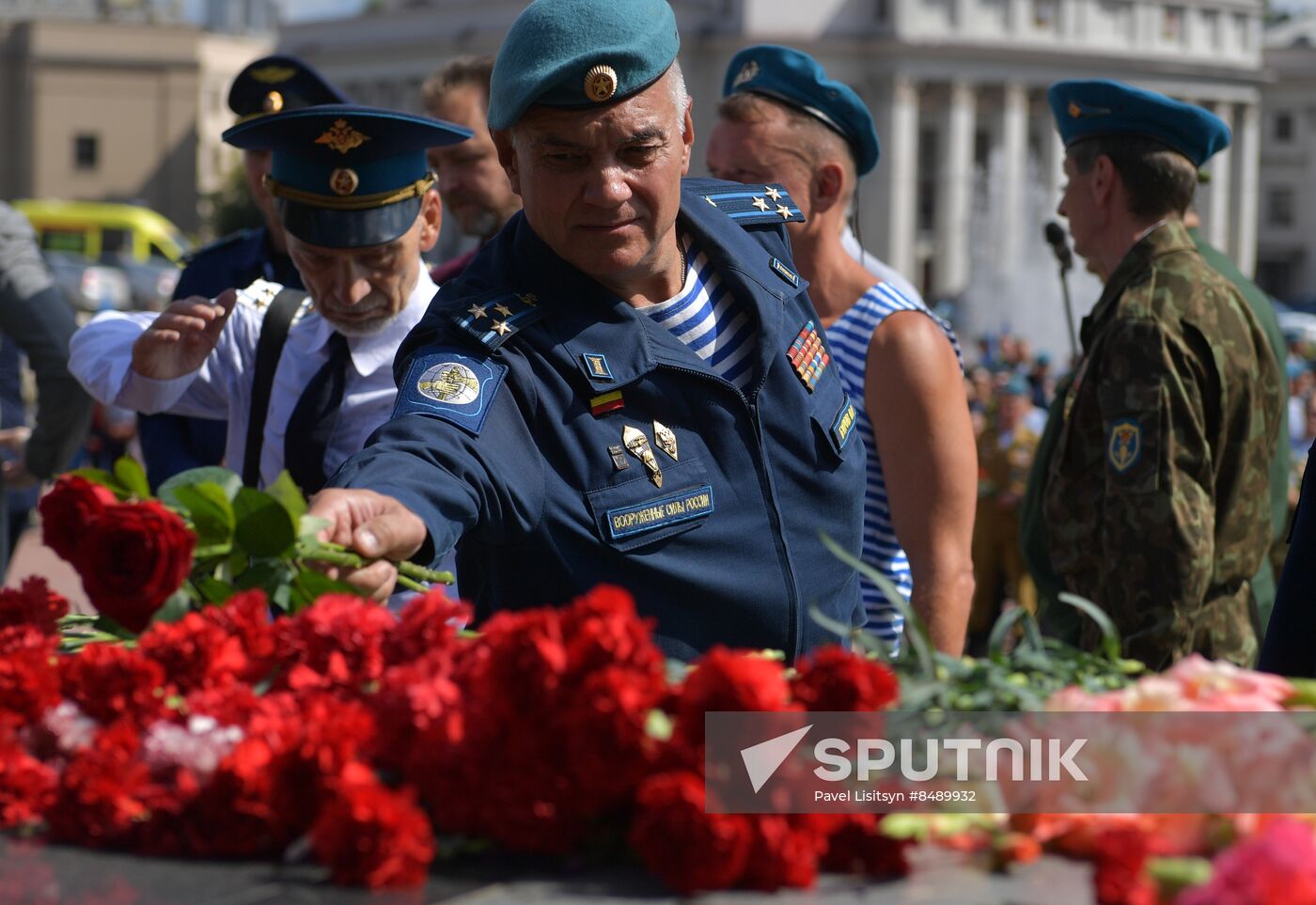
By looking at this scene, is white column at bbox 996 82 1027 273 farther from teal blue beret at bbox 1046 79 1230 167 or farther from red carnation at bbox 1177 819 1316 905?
red carnation at bbox 1177 819 1316 905

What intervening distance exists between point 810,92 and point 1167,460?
3.82 feet

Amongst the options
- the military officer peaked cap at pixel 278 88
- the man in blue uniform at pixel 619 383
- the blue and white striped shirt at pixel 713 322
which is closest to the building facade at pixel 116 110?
the military officer peaked cap at pixel 278 88

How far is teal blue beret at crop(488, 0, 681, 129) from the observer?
2539 mm

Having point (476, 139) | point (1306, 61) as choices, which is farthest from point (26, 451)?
point (1306, 61)

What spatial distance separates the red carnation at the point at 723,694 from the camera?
150cm

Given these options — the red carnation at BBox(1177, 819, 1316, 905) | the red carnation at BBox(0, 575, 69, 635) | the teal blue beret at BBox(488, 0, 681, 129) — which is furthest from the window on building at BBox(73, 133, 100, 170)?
the red carnation at BBox(1177, 819, 1316, 905)

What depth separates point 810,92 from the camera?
4.23 meters

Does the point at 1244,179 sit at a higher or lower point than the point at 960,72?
lower

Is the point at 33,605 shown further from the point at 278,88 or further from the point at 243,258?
the point at 278,88

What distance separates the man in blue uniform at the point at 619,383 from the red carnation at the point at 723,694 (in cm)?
92

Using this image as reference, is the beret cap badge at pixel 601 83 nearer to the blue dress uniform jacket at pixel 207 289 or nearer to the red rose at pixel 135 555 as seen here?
the red rose at pixel 135 555

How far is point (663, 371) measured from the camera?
2.68 metres

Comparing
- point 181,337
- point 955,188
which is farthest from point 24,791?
point 955,188

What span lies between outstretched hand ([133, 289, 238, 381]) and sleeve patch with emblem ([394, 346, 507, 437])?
0.93m
